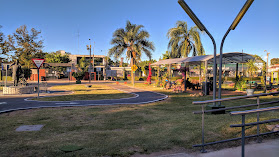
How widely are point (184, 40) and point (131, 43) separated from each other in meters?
8.31

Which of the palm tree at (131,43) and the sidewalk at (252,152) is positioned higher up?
the palm tree at (131,43)

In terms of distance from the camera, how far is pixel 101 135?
5609 mm

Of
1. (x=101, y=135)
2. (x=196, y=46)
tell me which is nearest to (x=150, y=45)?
(x=196, y=46)

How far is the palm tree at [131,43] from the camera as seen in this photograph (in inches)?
1339

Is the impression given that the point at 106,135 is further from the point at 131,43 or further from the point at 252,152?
the point at 131,43

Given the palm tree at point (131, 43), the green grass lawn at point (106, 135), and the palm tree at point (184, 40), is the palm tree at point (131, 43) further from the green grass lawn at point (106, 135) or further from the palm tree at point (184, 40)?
the green grass lawn at point (106, 135)

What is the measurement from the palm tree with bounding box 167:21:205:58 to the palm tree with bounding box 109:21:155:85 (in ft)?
15.0

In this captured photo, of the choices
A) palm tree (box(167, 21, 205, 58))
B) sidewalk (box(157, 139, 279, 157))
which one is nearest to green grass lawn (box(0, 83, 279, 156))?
sidewalk (box(157, 139, 279, 157))

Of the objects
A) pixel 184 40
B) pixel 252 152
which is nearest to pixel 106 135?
pixel 252 152

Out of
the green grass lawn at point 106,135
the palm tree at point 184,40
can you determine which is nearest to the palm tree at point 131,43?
the palm tree at point 184,40

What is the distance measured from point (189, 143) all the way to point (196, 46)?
27.1 metres

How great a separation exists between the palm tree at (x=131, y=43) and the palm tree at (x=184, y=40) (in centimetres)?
457

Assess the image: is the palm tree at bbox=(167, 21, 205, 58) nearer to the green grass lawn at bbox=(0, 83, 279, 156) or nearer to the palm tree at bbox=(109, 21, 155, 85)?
the palm tree at bbox=(109, 21, 155, 85)

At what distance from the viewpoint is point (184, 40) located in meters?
31.0
